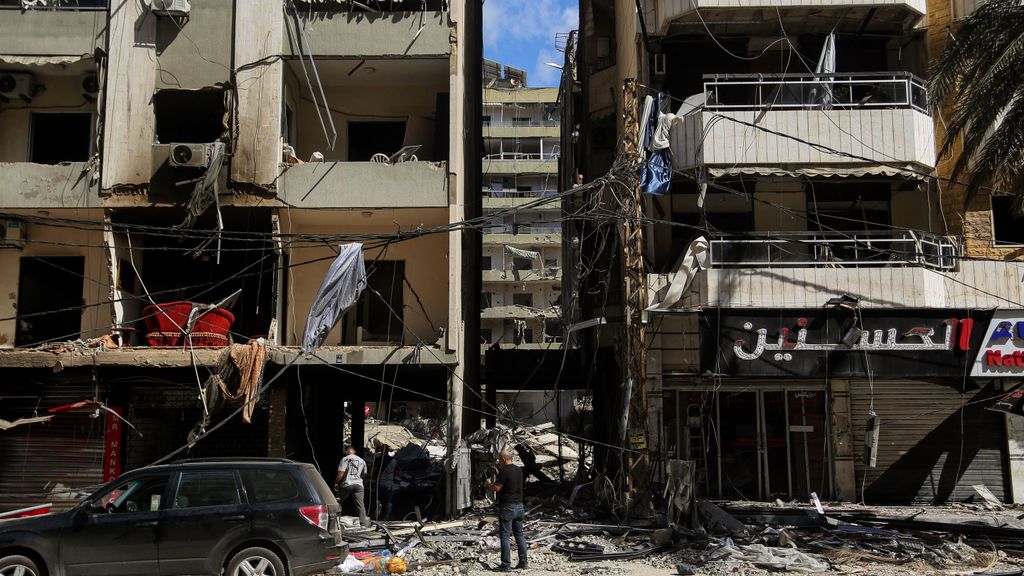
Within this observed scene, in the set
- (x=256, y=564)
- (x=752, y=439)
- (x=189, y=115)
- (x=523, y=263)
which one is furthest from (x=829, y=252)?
(x=523, y=263)

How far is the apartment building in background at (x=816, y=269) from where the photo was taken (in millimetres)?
15898

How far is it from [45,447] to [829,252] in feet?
53.8

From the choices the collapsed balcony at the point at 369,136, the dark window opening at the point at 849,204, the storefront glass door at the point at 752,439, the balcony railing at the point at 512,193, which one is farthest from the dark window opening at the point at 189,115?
the balcony railing at the point at 512,193

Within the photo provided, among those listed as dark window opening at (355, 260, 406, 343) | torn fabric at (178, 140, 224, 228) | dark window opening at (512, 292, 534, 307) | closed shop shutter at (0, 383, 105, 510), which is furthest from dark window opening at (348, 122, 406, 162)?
dark window opening at (512, 292, 534, 307)

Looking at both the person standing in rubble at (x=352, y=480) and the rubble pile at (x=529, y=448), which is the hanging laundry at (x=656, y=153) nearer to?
the rubble pile at (x=529, y=448)

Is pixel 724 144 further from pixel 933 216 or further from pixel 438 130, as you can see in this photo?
pixel 438 130

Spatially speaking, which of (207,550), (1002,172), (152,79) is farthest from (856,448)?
(152,79)

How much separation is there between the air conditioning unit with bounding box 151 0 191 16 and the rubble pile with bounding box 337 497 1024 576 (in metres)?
11.4

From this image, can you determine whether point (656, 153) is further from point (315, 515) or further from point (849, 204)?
point (315, 515)

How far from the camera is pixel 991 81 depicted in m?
13.1

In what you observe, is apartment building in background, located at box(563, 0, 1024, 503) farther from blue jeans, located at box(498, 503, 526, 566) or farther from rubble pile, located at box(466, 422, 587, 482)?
blue jeans, located at box(498, 503, 526, 566)

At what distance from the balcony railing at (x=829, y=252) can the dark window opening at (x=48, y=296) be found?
14242mm

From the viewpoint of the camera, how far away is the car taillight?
9.87m

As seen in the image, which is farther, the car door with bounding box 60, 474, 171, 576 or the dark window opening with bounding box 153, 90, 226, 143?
the dark window opening with bounding box 153, 90, 226, 143
